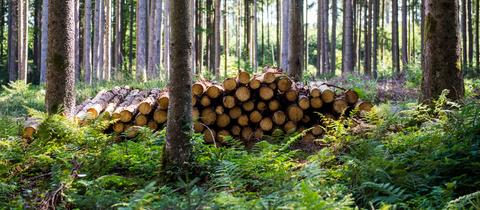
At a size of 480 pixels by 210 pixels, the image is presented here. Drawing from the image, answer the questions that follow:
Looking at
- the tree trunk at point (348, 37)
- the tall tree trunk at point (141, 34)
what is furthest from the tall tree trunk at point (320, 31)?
the tall tree trunk at point (141, 34)

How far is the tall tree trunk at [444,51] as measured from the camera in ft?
23.0

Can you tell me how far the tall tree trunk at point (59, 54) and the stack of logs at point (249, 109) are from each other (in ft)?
2.94

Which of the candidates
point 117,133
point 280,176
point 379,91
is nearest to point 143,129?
point 117,133

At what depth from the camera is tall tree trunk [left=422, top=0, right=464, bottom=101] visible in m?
7.01

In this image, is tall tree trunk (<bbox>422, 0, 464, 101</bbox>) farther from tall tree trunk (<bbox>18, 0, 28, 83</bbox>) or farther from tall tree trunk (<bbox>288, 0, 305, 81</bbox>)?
tall tree trunk (<bbox>18, 0, 28, 83</bbox>)

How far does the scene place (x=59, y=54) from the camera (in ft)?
23.4

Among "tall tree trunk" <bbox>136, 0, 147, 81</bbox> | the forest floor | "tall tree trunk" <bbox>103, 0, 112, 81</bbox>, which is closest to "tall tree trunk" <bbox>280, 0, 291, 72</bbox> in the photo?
"tall tree trunk" <bbox>136, 0, 147, 81</bbox>

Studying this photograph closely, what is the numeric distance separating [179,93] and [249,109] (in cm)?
A: 296

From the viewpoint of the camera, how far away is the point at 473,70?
23812mm

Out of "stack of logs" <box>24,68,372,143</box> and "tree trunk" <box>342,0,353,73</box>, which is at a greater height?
"tree trunk" <box>342,0,353,73</box>

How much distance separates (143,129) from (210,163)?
5.10 ft

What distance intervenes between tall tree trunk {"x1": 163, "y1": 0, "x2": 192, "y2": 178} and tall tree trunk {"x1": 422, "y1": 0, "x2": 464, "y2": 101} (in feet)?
12.0

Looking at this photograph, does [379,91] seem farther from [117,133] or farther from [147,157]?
[147,157]

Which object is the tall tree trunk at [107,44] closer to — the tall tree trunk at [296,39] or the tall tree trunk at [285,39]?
the tall tree trunk at [285,39]
